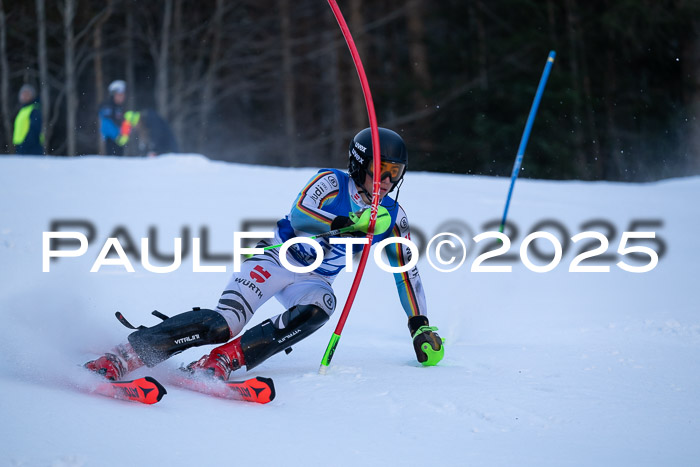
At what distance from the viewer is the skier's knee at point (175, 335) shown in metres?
3.79

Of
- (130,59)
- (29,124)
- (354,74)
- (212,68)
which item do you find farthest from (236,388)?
(130,59)

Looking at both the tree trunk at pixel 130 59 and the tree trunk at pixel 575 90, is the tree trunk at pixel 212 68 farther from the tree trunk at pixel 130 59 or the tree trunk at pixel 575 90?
the tree trunk at pixel 575 90

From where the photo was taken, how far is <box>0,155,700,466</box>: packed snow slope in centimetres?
309

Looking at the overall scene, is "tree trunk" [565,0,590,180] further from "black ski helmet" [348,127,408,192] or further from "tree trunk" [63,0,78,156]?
"black ski helmet" [348,127,408,192]

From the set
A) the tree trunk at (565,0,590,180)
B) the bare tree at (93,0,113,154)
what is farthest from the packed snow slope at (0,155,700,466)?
the tree trunk at (565,0,590,180)

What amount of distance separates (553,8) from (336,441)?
21.7 meters

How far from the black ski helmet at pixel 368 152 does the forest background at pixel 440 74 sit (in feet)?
54.8

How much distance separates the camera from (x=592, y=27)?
73.5 ft

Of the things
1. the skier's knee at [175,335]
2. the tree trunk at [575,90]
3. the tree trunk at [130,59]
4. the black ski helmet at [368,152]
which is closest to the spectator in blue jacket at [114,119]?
the black ski helmet at [368,152]

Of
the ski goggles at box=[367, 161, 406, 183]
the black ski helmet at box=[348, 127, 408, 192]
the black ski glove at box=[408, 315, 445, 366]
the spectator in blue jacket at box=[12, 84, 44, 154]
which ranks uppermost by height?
the spectator in blue jacket at box=[12, 84, 44, 154]

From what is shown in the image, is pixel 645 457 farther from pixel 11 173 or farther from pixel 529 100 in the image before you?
pixel 529 100

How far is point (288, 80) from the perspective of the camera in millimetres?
23031

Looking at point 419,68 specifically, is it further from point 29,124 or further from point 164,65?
point 29,124

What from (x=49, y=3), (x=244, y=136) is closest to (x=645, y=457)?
(x=49, y=3)
